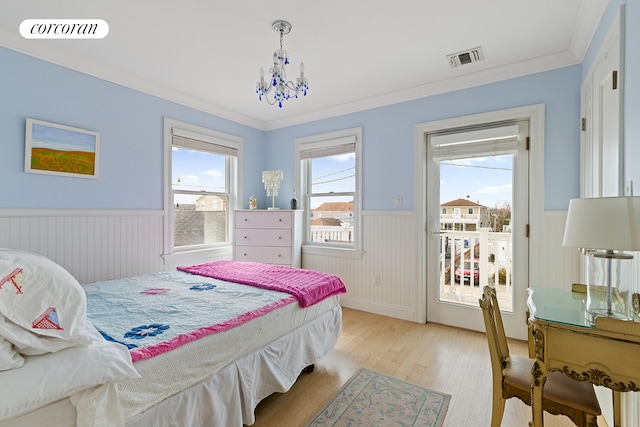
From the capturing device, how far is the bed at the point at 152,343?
3.24 ft

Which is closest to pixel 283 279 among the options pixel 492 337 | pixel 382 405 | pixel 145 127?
pixel 382 405

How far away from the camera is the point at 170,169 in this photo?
3299 mm

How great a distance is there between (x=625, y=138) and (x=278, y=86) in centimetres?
197

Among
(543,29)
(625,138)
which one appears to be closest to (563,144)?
(543,29)

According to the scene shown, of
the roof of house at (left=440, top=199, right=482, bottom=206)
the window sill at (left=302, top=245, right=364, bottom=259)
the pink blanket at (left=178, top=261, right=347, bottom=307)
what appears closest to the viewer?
the pink blanket at (left=178, top=261, right=347, bottom=307)

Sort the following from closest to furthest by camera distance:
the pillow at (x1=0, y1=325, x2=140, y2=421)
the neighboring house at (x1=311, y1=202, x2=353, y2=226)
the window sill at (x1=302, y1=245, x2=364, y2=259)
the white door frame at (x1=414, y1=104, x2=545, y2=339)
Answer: the pillow at (x1=0, y1=325, x2=140, y2=421) → the white door frame at (x1=414, y1=104, x2=545, y2=339) → the window sill at (x1=302, y1=245, x2=364, y2=259) → the neighboring house at (x1=311, y1=202, x2=353, y2=226)

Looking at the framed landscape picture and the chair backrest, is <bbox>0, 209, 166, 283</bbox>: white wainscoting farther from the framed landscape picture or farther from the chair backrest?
the chair backrest

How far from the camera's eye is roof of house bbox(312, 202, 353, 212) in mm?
3880

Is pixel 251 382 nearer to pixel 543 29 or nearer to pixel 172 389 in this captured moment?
pixel 172 389

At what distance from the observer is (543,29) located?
2.20 meters

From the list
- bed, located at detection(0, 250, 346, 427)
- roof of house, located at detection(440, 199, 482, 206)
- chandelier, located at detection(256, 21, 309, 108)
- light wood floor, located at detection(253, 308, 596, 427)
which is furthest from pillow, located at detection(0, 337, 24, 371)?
roof of house, located at detection(440, 199, 482, 206)

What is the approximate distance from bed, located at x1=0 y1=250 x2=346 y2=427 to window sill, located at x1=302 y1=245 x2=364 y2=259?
128cm


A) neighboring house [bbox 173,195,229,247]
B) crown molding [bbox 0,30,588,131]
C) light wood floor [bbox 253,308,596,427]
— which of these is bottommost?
light wood floor [bbox 253,308,596,427]

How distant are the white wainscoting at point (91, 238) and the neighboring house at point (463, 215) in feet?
10.1
